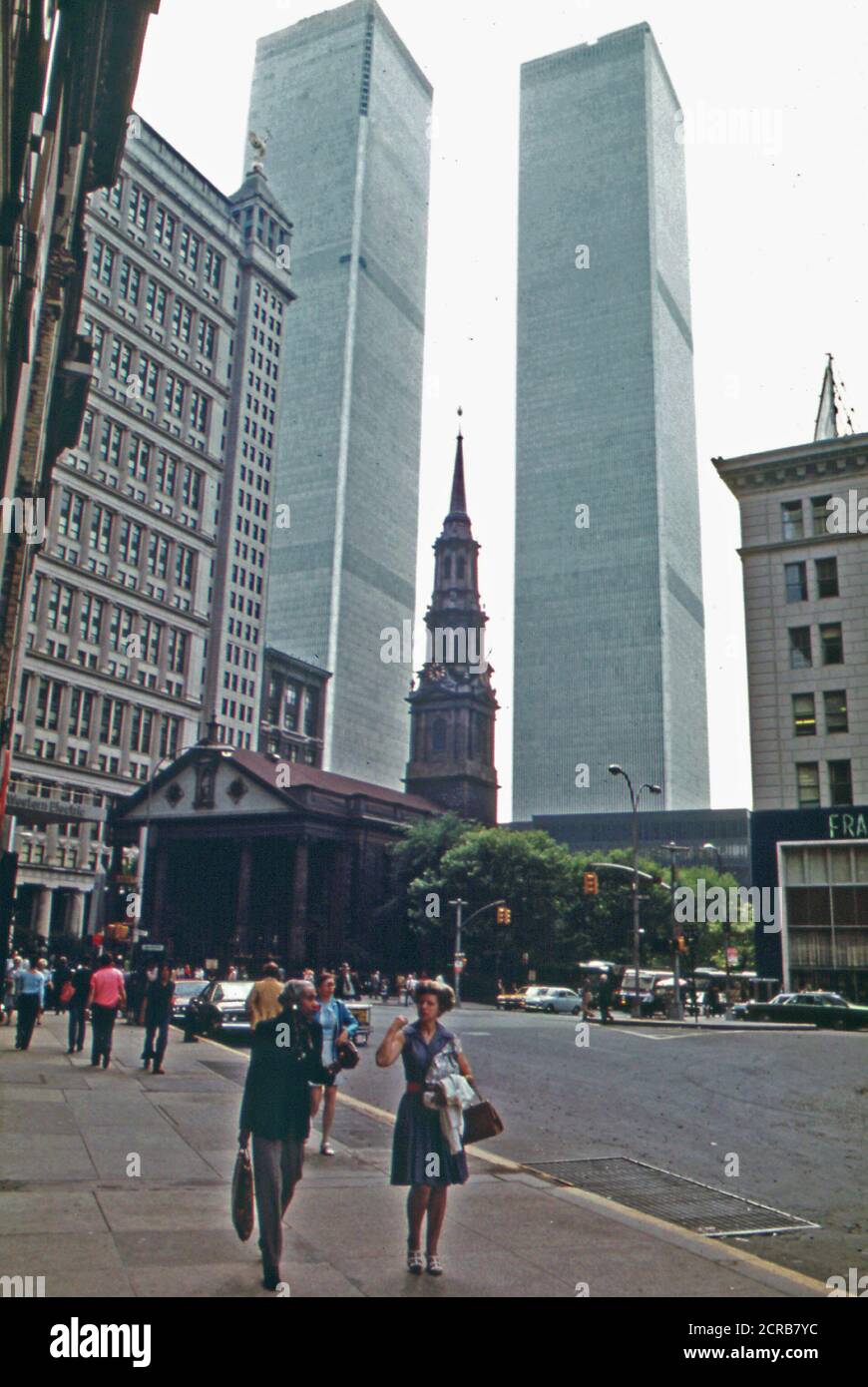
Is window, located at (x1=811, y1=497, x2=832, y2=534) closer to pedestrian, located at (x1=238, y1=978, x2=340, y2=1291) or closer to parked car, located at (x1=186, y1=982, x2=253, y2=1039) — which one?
parked car, located at (x1=186, y1=982, x2=253, y2=1039)

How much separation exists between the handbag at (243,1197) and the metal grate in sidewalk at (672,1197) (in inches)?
158

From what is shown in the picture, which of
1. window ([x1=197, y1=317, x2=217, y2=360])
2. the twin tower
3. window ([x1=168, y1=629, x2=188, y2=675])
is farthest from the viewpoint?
the twin tower

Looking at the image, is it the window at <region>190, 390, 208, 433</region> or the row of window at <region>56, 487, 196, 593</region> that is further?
the window at <region>190, 390, 208, 433</region>

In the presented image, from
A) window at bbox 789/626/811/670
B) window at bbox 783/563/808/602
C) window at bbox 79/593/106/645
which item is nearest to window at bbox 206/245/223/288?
window at bbox 79/593/106/645

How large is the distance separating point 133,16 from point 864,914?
134 ft

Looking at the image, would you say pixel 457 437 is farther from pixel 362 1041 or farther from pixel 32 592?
pixel 362 1041

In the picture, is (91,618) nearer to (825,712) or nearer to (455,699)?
(455,699)

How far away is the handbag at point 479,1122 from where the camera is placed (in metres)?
7.74

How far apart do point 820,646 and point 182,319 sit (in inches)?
2981

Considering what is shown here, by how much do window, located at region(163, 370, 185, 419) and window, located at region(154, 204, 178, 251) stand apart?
13.2 metres

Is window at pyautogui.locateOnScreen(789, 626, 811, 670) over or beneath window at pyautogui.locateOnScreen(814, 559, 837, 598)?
beneath

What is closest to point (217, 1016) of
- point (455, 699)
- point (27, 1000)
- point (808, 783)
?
point (27, 1000)

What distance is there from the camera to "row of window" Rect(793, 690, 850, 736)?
164 ft

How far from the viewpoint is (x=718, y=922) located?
10550 cm
